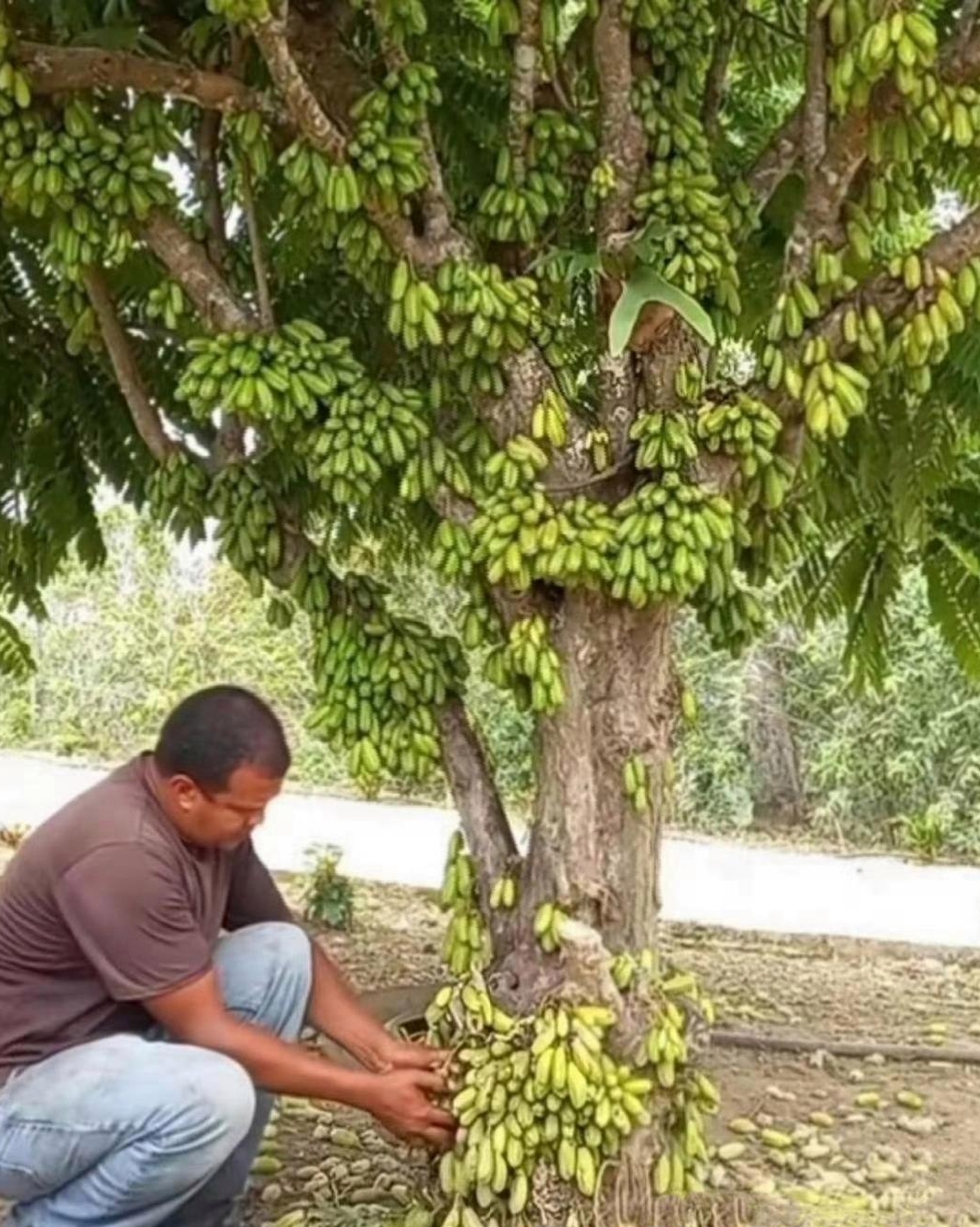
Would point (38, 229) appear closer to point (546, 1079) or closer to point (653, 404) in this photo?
point (653, 404)

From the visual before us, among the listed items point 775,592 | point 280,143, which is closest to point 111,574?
point 775,592

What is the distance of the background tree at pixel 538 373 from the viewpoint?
8.76 feet

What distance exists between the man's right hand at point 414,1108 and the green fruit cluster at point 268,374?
3.82ft

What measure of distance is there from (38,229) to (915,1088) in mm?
2911

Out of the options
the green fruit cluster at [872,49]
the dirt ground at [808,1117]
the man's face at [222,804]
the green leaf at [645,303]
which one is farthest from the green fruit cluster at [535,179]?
the dirt ground at [808,1117]

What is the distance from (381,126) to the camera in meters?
2.65

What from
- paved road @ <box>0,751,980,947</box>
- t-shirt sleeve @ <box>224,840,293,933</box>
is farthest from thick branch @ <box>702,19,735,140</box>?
paved road @ <box>0,751,980,947</box>

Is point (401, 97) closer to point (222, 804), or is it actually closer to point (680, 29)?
point (680, 29)

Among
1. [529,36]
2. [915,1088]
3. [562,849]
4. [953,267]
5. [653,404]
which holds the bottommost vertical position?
[915,1088]

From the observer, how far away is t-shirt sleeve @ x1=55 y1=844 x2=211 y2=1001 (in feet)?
8.23

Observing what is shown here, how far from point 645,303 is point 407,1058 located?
139 centimetres

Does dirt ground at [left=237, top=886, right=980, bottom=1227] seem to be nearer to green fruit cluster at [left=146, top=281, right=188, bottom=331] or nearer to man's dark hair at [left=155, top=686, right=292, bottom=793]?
man's dark hair at [left=155, top=686, right=292, bottom=793]

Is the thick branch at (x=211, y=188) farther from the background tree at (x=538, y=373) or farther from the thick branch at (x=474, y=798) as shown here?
the thick branch at (x=474, y=798)

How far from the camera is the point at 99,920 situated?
2508 mm
